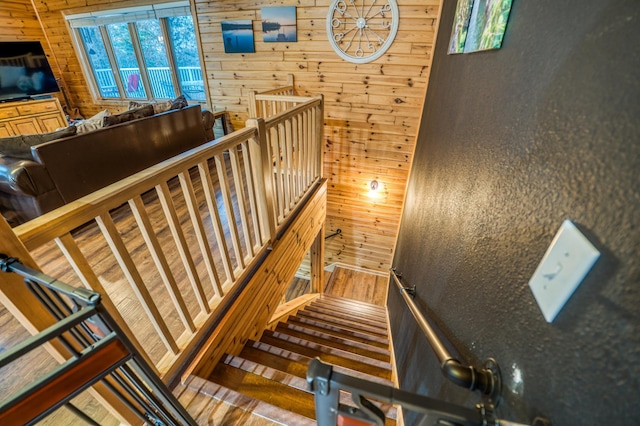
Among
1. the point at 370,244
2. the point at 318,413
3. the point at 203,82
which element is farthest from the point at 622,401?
the point at 203,82

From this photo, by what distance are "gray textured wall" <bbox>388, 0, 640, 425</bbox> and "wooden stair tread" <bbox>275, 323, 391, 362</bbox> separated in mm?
1215

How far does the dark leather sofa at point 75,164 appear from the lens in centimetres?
225

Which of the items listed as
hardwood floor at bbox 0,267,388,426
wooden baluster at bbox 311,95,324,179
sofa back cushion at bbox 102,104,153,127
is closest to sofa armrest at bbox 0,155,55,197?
sofa back cushion at bbox 102,104,153,127

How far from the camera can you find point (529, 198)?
58cm

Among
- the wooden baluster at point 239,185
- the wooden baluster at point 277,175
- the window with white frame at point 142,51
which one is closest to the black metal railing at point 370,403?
the wooden baluster at point 239,185

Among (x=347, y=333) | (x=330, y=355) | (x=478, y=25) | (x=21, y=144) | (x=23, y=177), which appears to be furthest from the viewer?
(x=347, y=333)

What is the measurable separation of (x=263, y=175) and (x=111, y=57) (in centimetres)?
565

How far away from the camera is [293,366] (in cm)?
177

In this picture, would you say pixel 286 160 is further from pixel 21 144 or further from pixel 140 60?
pixel 140 60

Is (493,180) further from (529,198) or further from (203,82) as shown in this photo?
(203,82)

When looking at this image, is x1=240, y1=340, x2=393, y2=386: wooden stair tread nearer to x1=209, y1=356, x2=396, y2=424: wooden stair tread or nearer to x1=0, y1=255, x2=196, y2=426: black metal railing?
x1=209, y1=356, x2=396, y2=424: wooden stair tread

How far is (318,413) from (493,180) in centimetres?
75

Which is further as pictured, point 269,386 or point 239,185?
point 239,185

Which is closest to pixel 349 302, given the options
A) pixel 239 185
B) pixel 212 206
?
pixel 239 185
